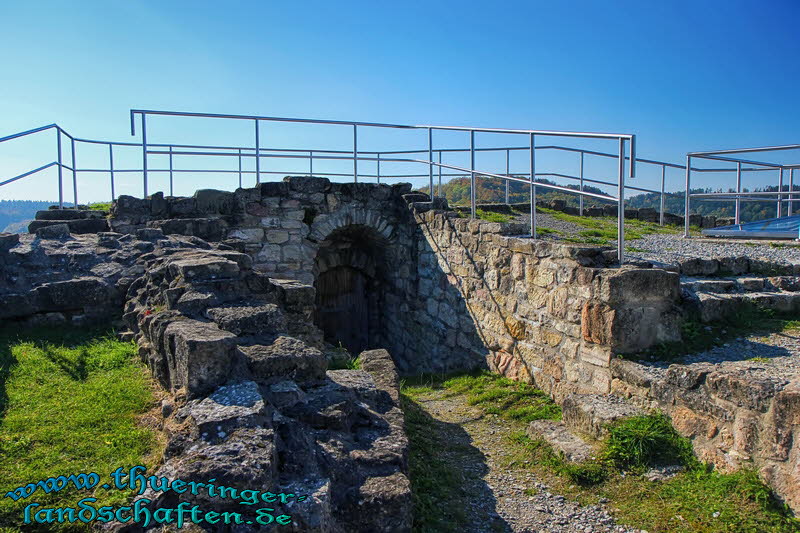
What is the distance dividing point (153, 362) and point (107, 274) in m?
2.23

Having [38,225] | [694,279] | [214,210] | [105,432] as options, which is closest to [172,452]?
[105,432]

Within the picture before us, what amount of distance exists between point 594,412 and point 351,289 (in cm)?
711

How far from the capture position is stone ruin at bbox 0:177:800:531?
10.7 feet

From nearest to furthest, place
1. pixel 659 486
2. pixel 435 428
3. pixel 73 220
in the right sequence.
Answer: pixel 659 486
pixel 435 428
pixel 73 220

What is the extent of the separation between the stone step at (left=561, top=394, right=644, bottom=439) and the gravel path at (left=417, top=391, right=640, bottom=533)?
65 centimetres

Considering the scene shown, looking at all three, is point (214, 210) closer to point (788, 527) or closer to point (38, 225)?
point (38, 225)

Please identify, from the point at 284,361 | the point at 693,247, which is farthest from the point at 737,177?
the point at 284,361

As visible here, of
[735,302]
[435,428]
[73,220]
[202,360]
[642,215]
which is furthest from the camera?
[642,215]

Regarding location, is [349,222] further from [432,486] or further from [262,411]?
[262,411]

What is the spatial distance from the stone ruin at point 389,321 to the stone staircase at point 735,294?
0.02 meters

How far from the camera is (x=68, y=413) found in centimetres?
363

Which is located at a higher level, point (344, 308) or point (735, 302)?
point (735, 302)

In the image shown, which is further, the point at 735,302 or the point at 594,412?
the point at 735,302

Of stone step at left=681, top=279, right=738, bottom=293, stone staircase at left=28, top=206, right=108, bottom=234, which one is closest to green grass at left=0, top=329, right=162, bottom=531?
stone staircase at left=28, top=206, right=108, bottom=234
